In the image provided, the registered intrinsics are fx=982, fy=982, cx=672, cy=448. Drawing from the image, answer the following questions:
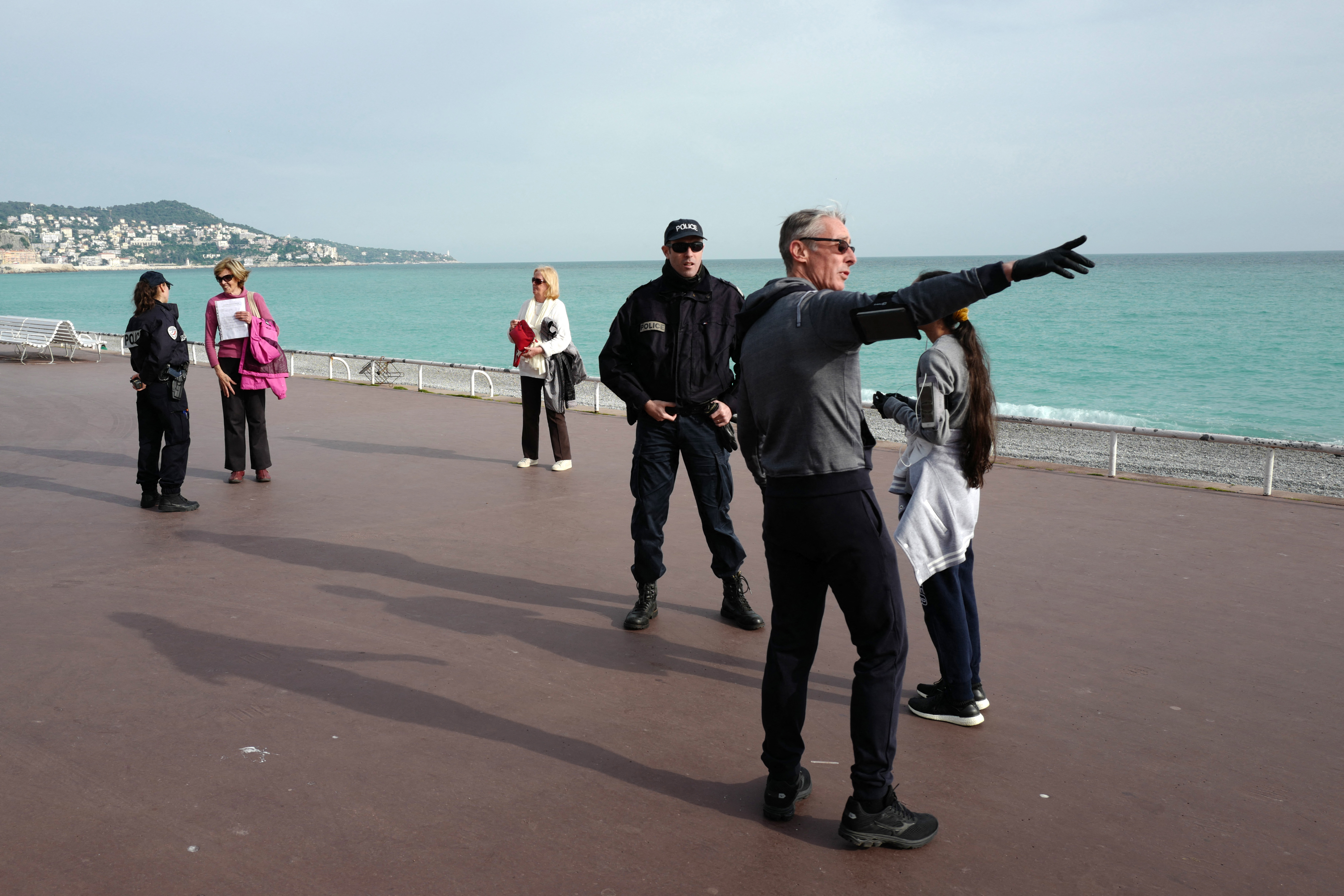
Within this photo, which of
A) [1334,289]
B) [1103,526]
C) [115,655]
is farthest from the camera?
[1334,289]

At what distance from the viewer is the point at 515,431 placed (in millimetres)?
11672

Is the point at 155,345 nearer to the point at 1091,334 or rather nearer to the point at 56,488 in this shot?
the point at 56,488

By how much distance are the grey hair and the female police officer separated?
585cm

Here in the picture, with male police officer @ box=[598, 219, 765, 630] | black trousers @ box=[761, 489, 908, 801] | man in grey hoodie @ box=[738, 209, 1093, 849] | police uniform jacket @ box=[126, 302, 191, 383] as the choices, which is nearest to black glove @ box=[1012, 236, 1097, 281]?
man in grey hoodie @ box=[738, 209, 1093, 849]

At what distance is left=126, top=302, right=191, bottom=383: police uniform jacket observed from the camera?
24.5ft

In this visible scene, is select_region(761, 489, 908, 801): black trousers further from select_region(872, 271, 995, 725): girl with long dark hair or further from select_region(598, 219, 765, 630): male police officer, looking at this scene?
select_region(598, 219, 765, 630): male police officer

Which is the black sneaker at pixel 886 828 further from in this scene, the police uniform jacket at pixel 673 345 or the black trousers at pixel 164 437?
the black trousers at pixel 164 437

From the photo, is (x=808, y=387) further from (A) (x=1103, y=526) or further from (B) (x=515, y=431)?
(B) (x=515, y=431)

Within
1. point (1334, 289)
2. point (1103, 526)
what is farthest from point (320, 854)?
point (1334, 289)

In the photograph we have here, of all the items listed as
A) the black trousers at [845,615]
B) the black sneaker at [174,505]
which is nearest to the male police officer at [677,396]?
the black trousers at [845,615]

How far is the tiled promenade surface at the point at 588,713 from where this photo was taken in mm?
3004

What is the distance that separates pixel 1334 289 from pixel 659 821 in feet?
337

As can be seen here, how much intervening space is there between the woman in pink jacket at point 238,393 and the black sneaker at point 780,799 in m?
6.75

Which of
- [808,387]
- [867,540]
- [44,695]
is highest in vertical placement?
[808,387]
